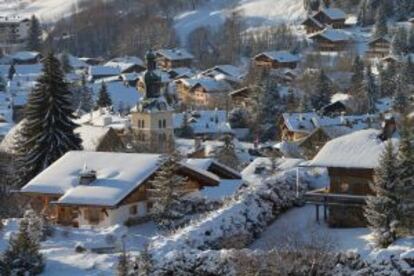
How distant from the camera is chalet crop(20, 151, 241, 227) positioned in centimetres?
2259

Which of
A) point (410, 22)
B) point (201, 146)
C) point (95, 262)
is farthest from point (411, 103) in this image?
point (95, 262)

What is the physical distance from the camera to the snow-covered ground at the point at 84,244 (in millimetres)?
18500

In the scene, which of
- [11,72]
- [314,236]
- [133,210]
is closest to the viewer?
[314,236]

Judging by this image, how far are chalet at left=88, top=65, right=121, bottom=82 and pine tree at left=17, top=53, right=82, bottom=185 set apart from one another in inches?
2496

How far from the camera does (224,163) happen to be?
148 ft

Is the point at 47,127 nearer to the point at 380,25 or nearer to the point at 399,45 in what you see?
the point at 399,45

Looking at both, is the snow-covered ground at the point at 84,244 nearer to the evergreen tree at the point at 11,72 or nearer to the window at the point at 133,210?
the window at the point at 133,210

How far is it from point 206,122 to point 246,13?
206ft

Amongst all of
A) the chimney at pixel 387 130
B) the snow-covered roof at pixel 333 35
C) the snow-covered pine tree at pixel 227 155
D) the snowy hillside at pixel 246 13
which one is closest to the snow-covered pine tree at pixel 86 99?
the snow-covered roof at pixel 333 35

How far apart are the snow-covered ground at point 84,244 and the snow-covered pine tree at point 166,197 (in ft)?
1.48

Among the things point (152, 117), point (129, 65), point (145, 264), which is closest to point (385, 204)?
point (145, 264)

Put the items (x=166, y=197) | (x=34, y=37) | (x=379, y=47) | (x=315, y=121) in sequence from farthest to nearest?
(x=34, y=37), (x=379, y=47), (x=315, y=121), (x=166, y=197)

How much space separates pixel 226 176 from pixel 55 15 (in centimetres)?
12849

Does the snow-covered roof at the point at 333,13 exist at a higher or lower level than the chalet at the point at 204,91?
higher
